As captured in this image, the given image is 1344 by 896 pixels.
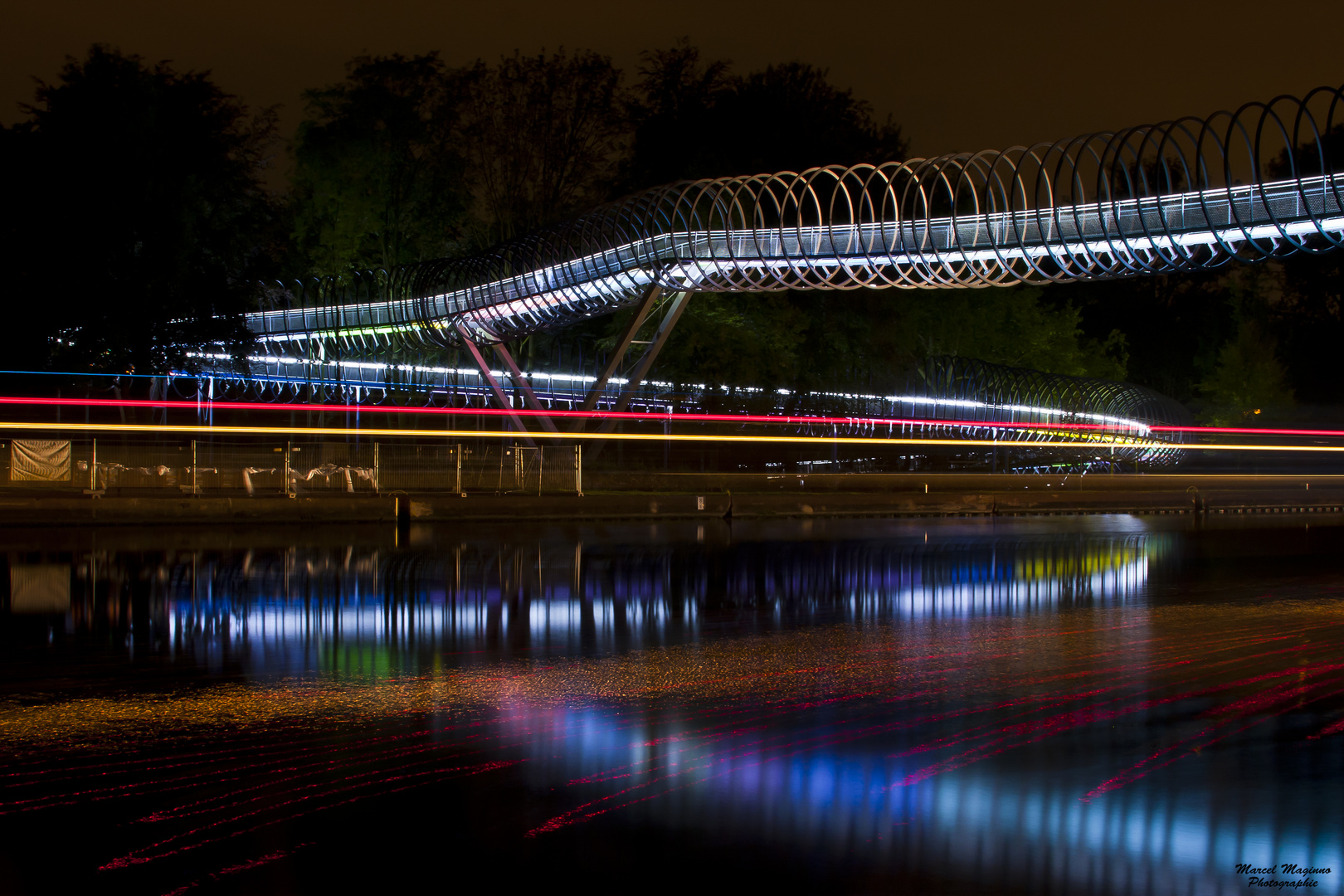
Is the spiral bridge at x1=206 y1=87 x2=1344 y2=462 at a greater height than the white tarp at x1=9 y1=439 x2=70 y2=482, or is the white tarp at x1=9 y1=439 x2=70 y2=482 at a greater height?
the spiral bridge at x1=206 y1=87 x2=1344 y2=462

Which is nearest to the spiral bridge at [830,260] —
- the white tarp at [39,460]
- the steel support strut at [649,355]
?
the steel support strut at [649,355]

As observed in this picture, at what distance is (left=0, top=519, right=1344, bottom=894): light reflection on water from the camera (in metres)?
5.84

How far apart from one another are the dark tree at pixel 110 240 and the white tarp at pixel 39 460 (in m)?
8.39

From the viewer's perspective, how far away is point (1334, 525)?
3000 centimetres

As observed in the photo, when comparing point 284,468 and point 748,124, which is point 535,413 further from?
point 748,124

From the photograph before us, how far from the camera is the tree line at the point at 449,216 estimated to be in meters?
33.2

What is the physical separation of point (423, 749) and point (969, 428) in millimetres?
40799

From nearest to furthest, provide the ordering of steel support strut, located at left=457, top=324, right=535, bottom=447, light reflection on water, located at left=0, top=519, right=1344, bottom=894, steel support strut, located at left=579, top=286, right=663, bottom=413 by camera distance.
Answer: light reflection on water, located at left=0, top=519, right=1344, bottom=894
steel support strut, located at left=579, top=286, right=663, bottom=413
steel support strut, located at left=457, top=324, right=535, bottom=447

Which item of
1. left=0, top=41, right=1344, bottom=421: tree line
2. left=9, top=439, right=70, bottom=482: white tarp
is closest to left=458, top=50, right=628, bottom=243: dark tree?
left=0, top=41, right=1344, bottom=421: tree line

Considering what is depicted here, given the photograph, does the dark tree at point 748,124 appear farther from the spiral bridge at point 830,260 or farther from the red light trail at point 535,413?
the red light trail at point 535,413

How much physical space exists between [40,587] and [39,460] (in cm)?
1188

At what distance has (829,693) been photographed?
8977mm

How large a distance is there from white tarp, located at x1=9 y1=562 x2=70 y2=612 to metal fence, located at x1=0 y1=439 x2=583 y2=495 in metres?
8.93

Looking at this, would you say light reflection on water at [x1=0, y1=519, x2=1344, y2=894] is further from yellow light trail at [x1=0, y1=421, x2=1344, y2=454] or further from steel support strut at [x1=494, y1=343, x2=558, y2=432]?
steel support strut at [x1=494, y1=343, x2=558, y2=432]
